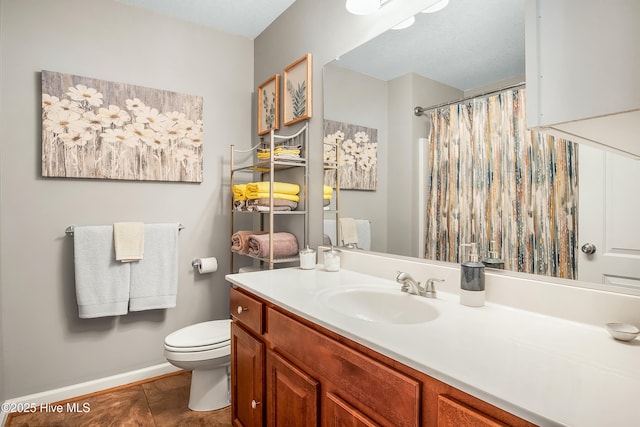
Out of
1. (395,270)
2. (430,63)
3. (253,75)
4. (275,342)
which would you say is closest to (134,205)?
(253,75)

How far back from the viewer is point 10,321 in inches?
76.5

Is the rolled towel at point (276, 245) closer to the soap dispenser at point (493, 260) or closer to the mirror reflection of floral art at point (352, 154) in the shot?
the mirror reflection of floral art at point (352, 154)

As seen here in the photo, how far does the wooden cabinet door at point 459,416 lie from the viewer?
24.2 inches

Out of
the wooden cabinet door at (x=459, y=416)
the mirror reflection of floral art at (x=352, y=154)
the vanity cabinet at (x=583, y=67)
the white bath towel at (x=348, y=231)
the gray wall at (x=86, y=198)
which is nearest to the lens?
the vanity cabinet at (x=583, y=67)

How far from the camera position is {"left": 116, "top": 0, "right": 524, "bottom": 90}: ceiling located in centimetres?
116

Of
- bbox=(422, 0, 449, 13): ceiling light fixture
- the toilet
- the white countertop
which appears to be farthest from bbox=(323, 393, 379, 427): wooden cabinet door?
bbox=(422, 0, 449, 13): ceiling light fixture

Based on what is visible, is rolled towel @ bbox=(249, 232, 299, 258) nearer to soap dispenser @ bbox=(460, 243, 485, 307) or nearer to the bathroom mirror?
the bathroom mirror

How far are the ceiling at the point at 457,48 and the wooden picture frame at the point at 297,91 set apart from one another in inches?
11.9

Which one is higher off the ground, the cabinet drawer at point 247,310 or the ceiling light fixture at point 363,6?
the ceiling light fixture at point 363,6

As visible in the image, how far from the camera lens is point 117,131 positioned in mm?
2186

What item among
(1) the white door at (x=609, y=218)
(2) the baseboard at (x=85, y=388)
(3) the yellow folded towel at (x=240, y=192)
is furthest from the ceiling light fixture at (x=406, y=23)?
(2) the baseboard at (x=85, y=388)

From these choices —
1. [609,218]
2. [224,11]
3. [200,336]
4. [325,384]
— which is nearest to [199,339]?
[200,336]

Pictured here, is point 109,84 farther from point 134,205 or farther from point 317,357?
point 317,357

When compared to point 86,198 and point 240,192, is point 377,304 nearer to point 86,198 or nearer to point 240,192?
point 240,192
